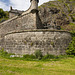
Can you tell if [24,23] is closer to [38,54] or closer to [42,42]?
[42,42]

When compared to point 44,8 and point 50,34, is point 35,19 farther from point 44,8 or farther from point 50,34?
point 44,8

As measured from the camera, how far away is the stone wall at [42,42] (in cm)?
993

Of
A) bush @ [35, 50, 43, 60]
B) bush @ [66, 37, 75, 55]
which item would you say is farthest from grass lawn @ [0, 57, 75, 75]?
bush @ [66, 37, 75, 55]

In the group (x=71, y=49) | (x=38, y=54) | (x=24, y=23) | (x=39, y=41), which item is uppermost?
(x=24, y=23)

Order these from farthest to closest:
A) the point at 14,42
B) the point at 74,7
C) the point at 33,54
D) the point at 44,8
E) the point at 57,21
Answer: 1. the point at 74,7
2. the point at 44,8
3. the point at 57,21
4. the point at 14,42
5. the point at 33,54

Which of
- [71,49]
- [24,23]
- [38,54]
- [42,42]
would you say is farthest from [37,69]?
[24,23]

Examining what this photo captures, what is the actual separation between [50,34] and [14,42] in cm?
510

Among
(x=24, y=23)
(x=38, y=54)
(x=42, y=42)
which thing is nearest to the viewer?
(x=38, y=54)

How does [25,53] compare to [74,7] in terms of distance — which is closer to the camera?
[25,53]

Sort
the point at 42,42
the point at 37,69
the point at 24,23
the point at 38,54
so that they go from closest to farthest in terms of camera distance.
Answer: the point at 37,69 → the point at 38,54 → the point at 42,42 → the point at 24,23

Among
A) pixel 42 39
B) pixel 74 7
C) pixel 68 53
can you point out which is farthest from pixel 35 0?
pixel 74 7

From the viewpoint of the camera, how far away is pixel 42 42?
1001 centimetres

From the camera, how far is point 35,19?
13.2 metres

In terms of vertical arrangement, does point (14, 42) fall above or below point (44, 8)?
below
